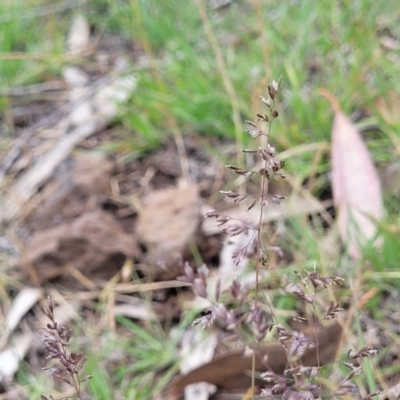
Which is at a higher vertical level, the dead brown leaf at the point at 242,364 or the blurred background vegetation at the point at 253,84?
the blurred background vegetation at the point at 253,84

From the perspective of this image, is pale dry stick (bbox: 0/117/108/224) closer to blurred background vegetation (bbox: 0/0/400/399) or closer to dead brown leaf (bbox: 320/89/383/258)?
blurred background vegetation (bbox: 0/0/400/399)

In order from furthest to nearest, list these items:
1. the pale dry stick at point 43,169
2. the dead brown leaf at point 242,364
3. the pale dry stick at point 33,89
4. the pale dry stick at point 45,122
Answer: the pale dry stick at point 33,89
the pale dry stick at point 45,122
the pale dry stick at point 43,169
the dead brown leaf at point 242,364

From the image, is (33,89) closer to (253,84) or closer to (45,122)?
(45,122)

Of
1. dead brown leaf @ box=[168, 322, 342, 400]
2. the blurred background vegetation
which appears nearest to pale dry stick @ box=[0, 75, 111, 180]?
the blurred background vegetation

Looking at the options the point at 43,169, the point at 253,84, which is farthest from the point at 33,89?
the point at 253,84

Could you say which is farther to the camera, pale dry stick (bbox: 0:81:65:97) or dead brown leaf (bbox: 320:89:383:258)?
pale dry stick (bbox: 0:81:65:97)

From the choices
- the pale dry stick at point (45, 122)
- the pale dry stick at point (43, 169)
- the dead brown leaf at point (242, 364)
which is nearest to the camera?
the dead brown leaf at point (242, 364)

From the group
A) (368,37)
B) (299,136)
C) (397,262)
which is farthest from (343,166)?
(368,37)

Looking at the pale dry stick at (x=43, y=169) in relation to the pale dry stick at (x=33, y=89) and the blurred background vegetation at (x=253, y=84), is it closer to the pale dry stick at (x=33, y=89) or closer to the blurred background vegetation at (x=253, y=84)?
the blurred background vegetation at (x=253, y=84)

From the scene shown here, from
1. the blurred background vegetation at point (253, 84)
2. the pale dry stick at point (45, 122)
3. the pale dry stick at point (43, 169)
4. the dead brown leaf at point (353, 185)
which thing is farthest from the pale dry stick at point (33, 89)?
the dead brown leaf at point (353, 185)

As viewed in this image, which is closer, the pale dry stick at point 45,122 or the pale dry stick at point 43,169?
the pale dry stick at point 43,169

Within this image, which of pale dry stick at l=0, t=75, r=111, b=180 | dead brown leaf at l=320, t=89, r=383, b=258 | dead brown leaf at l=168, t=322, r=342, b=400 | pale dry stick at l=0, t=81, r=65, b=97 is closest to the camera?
dead brown leaf at l=168, t=322, r=342, b=400

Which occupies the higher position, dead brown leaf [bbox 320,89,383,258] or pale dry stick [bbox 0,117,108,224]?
pale dry stick [bbox 0,117,108,224]
